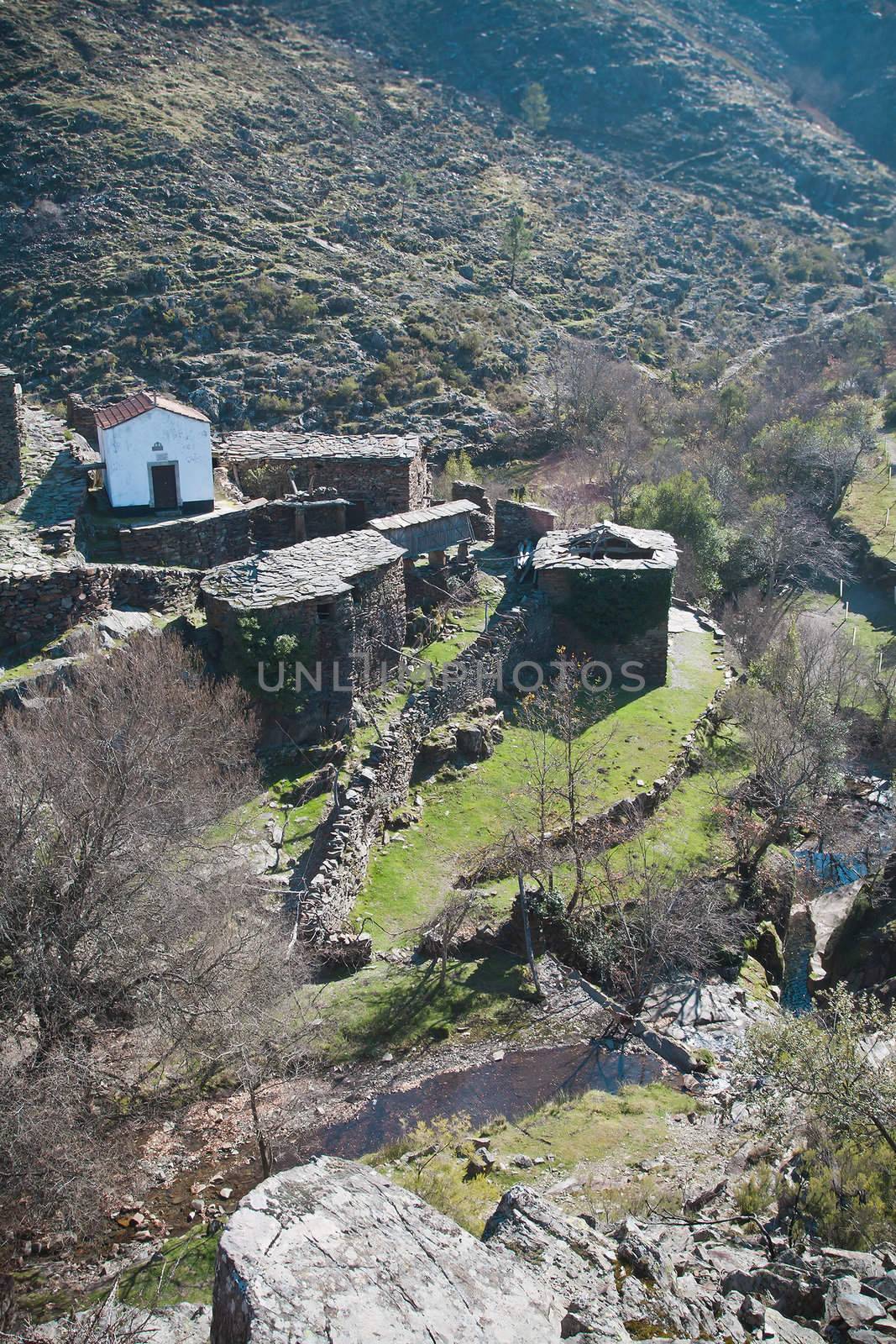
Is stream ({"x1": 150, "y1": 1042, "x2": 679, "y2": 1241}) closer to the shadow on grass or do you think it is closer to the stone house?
the shadow on grass

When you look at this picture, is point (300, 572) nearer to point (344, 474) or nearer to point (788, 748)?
point (344, 474)

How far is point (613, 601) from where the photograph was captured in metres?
25.2

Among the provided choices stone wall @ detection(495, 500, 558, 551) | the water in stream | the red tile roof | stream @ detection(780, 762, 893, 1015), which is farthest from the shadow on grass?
stone wall @ detection(495, 500, 558, 551)

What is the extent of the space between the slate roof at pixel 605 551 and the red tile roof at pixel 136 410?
29.5 ft

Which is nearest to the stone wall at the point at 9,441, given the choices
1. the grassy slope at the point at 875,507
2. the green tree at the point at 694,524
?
the green tree at the point at 694,524

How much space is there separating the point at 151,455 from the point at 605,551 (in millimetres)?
11099

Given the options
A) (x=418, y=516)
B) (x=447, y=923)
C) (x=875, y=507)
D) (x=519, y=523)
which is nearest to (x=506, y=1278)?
(x=447, y=923)

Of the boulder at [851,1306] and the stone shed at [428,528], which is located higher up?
the stone shed at [428,528]

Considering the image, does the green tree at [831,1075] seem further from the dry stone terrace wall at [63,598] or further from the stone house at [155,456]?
the stone house at [155,456]

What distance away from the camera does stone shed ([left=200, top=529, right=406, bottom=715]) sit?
18797 mm

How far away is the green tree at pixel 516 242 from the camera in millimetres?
57469

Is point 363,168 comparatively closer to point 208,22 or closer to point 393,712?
point 208,22

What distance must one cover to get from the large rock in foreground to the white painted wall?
17.8 meters

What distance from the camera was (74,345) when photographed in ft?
132
